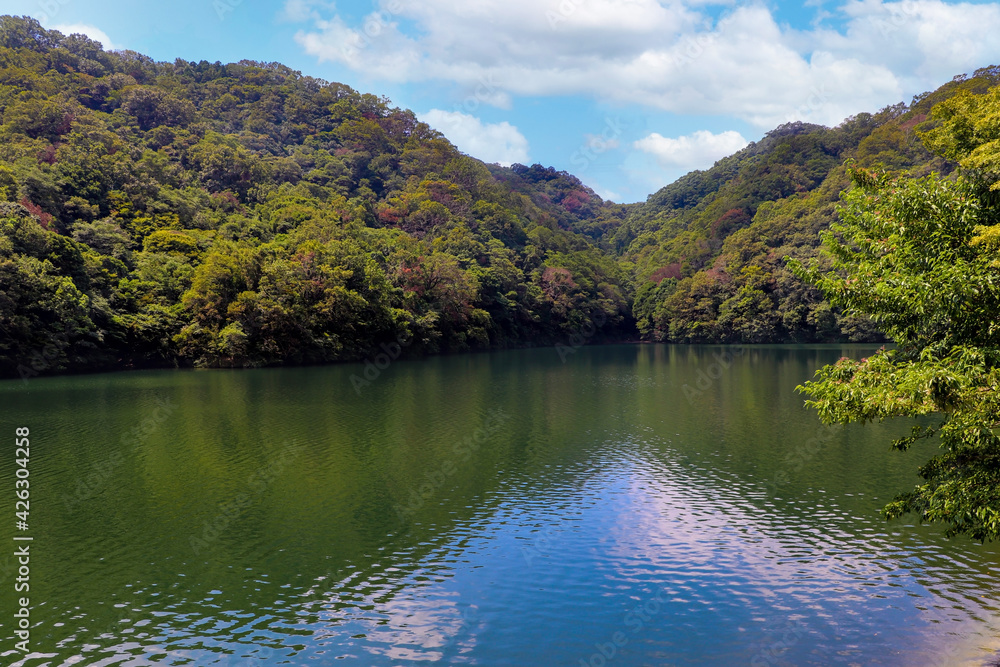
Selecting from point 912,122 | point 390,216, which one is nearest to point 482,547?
point 390,216

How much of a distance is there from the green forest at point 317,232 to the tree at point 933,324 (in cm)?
105

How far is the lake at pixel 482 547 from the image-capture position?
384 inches

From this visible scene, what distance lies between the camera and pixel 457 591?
11570 millimetres

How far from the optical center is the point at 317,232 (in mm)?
63219

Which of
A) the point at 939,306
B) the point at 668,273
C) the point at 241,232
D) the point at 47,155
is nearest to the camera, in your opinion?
the point at 939,306

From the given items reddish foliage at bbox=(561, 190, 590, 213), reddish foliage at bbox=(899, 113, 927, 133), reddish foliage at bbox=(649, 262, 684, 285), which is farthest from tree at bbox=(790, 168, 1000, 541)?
reddish foliage at bbox=(561, 190, 590, 213)

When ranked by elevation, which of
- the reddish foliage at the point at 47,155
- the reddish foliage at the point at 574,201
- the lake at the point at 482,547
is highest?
the reddish foliage at the point at 574,201

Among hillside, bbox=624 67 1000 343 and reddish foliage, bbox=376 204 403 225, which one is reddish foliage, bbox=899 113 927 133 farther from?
reddish foliage, bbox=376 204 403 225

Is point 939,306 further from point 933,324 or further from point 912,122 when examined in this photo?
point 912,122

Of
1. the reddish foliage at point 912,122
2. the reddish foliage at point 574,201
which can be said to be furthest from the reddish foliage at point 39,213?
the reddish foliage at point 574,201

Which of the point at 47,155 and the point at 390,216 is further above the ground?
the point at 47,155

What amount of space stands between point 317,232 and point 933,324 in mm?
60151

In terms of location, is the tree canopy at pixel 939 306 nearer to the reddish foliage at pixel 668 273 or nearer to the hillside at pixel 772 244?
the hillside at pixel 772 244

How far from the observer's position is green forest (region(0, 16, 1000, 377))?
4925 cm
